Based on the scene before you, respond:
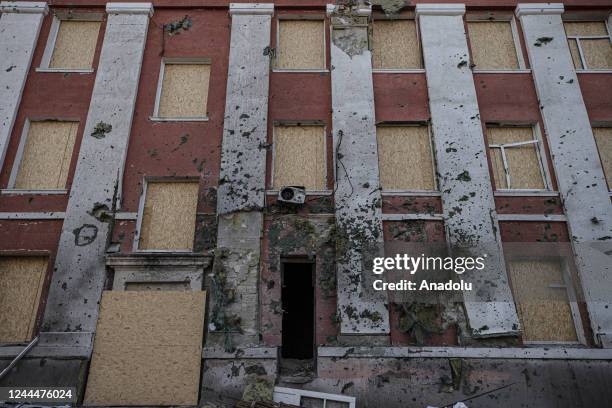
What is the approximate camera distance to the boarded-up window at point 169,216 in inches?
338

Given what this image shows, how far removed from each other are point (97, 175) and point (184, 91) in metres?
2.64

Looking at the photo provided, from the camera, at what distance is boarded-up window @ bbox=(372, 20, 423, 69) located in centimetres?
1020

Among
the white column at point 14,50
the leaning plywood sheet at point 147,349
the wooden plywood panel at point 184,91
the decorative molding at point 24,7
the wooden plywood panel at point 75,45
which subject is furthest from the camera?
the decorative molding at point 24,7

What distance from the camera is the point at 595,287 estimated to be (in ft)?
26.4

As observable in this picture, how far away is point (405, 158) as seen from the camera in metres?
9.27

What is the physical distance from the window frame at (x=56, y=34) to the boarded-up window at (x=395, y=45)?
20.9 feet

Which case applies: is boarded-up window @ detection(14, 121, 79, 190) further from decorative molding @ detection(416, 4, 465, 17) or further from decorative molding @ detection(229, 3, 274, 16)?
decorative molding @ detection(416, 4, 465, 17)

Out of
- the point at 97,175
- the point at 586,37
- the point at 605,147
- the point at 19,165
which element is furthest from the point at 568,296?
the point at 19,165

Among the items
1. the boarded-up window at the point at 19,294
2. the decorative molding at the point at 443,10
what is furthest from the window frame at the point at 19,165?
the decorative molding at the point at 443,10

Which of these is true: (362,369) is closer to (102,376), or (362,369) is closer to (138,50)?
(102,376)

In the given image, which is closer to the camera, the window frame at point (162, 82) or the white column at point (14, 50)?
the white column at point (14, 50)

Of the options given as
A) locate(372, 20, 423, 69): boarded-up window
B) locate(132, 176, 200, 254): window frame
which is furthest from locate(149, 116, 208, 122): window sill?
locate(372, 20, 423, 69): boarded-up window

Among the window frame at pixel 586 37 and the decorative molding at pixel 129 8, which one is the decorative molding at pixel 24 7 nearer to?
the decorative molding at pixel 129 8

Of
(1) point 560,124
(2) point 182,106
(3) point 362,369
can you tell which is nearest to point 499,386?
(3) point 362,369
